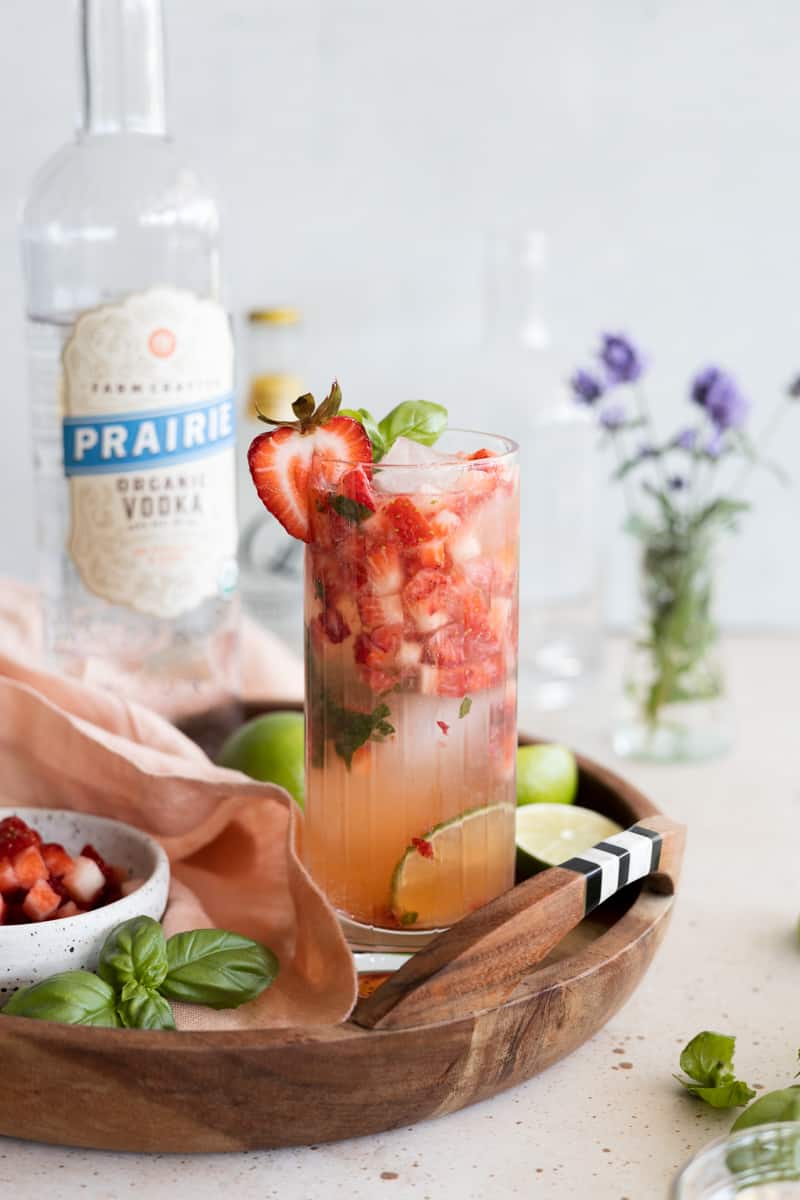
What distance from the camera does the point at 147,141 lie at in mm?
1075

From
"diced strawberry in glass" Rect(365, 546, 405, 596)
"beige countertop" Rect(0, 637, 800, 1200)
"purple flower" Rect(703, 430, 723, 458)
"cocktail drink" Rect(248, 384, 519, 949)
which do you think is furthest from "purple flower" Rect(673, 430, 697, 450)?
"diced strawberry in glass" Rect(365, 546, 405, 596)

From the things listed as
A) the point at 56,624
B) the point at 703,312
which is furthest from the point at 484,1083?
the point at 703,312

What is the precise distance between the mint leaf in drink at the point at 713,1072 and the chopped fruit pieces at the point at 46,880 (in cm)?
33

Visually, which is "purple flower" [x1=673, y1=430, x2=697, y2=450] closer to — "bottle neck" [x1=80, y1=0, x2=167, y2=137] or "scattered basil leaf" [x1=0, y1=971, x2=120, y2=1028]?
"bottle neck" [x1=80, y1=0, x2=167, y2=137]

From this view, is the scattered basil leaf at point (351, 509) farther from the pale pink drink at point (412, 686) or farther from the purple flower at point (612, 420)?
the purple flower at point (612, 420)

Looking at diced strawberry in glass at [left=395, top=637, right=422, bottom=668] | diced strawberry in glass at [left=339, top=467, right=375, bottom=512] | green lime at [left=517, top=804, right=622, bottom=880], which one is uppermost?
diced strawberry in glass at [left=339, top=467, right=375, bottom=512]

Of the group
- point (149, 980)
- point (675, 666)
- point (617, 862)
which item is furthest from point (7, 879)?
point (675, 666)

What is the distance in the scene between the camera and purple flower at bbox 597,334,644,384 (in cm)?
129

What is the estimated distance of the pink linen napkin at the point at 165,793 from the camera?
860 mm

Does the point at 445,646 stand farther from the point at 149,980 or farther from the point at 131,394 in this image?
the point at 131,394

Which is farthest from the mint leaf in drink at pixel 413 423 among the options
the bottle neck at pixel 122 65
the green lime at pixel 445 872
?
the bottle neck at pixel 122 65

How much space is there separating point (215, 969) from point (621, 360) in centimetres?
76

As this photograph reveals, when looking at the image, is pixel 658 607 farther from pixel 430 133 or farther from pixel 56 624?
pixel 430 133

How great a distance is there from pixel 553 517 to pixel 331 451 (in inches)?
34.3
